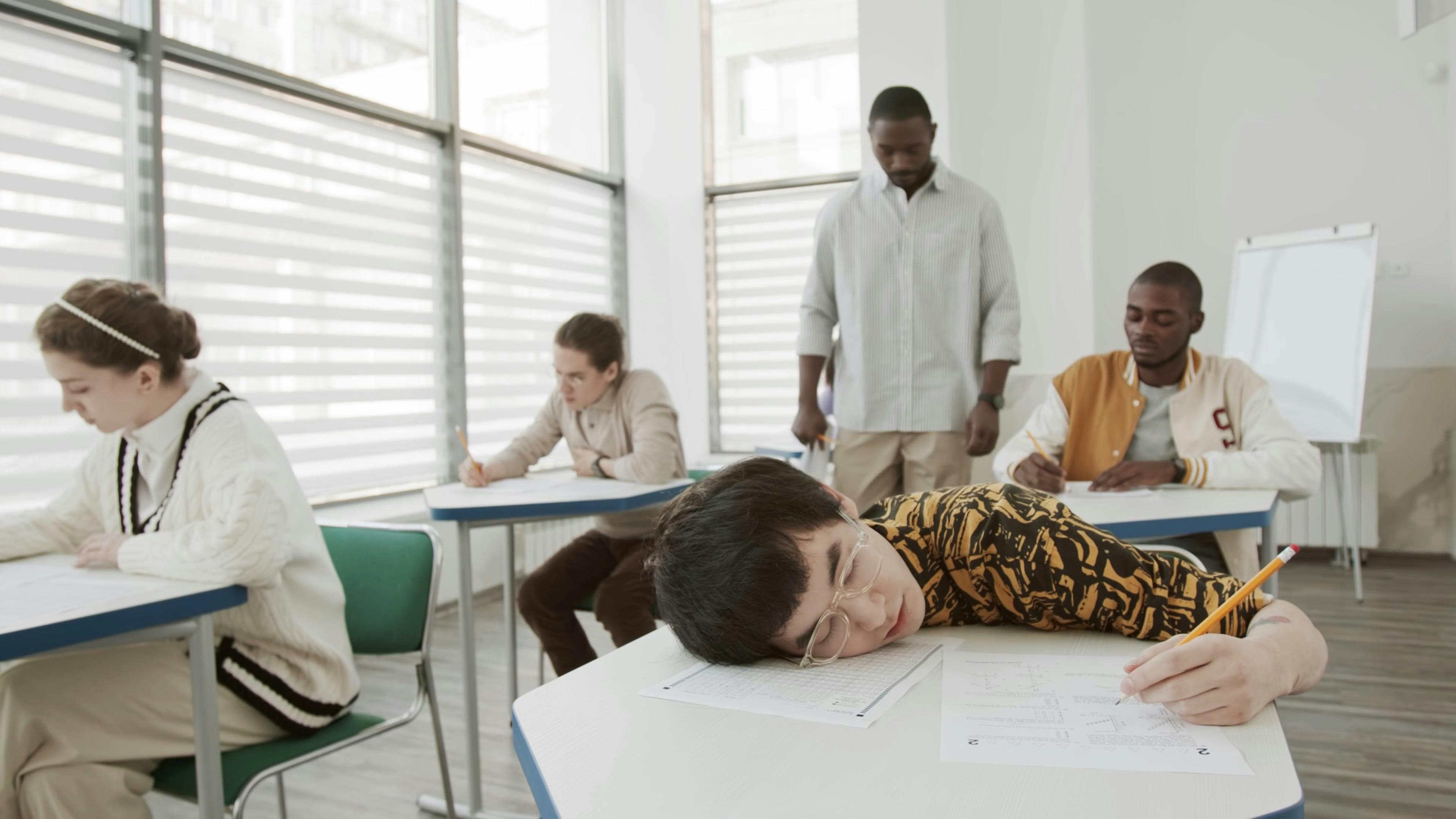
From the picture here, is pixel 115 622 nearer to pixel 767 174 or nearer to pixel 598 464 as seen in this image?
pixel 598 464

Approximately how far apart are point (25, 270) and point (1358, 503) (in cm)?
561

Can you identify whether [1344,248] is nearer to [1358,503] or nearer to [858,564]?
[1358,503]

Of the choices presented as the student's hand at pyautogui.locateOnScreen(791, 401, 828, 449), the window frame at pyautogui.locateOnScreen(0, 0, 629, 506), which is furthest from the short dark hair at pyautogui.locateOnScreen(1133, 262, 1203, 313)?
the window frame at pyautogui.locateOnScreen(0, 0, 629, 506)

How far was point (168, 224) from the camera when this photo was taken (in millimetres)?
3230

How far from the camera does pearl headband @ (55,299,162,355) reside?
163 centimetres

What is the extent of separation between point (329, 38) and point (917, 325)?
2.82m

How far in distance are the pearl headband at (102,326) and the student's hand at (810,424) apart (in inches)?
62.8

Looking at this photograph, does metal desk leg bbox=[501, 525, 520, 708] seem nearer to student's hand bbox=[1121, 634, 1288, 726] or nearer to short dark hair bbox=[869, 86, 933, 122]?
short dark hair bbox=[869, 86, 933, 122]

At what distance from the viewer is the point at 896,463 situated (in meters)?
2.68

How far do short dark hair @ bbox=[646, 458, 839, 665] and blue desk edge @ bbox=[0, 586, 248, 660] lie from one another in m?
0.80

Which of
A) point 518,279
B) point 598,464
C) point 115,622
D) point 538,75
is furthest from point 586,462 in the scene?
point 538,75

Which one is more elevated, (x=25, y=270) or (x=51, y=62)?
(x=51, y=62)

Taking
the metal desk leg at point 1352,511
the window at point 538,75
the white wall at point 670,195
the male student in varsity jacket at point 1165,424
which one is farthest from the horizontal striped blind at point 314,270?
the metal desk leg at point 1352,511

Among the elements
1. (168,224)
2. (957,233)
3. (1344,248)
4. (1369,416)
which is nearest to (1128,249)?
(1344,248)
